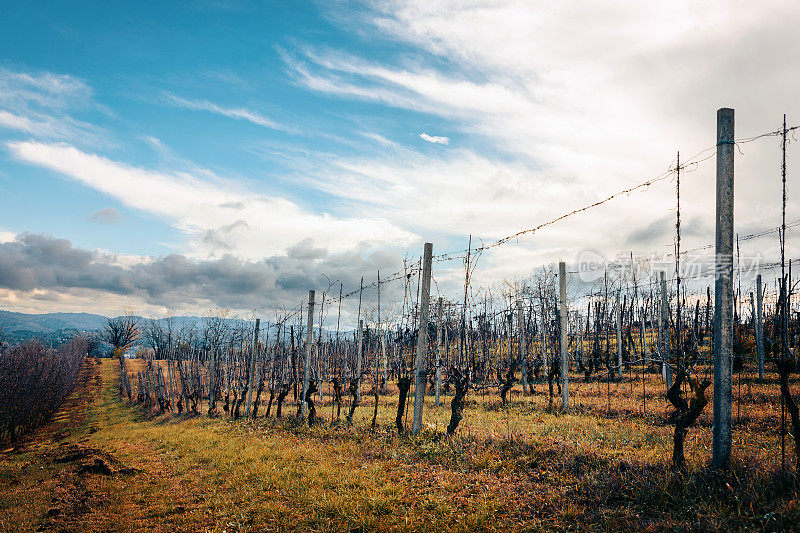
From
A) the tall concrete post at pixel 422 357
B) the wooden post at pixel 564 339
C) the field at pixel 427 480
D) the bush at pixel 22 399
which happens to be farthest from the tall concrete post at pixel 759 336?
the bush at pixel 22 399

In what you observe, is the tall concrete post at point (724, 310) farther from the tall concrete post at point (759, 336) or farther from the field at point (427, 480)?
the tall concrete post at point (759, 336)

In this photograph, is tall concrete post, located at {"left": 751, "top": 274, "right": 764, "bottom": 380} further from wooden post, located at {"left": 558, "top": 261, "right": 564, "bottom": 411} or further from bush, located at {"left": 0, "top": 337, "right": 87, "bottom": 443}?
bush, located at {"left": 0, "top": 337, "right": 87, "bottom": 443}

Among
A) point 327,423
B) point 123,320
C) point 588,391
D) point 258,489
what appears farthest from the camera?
point 123,320

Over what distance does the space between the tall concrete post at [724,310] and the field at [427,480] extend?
0.48 meters

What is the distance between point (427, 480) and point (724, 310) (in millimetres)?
5886

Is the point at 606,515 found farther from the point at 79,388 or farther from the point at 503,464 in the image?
the point at 79,388

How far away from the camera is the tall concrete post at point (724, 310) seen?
246 inches

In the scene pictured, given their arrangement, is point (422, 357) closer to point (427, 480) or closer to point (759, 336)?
point (427, 480)

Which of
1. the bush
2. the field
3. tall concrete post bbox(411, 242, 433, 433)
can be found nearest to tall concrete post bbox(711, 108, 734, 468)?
the field

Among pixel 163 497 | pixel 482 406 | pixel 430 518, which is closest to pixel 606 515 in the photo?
pixel 430 518

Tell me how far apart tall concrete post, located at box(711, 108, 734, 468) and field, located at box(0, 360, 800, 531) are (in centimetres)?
48

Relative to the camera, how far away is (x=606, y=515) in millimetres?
5984

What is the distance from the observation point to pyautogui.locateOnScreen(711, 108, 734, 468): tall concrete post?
246 inches

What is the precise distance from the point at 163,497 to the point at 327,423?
6.90 metres
